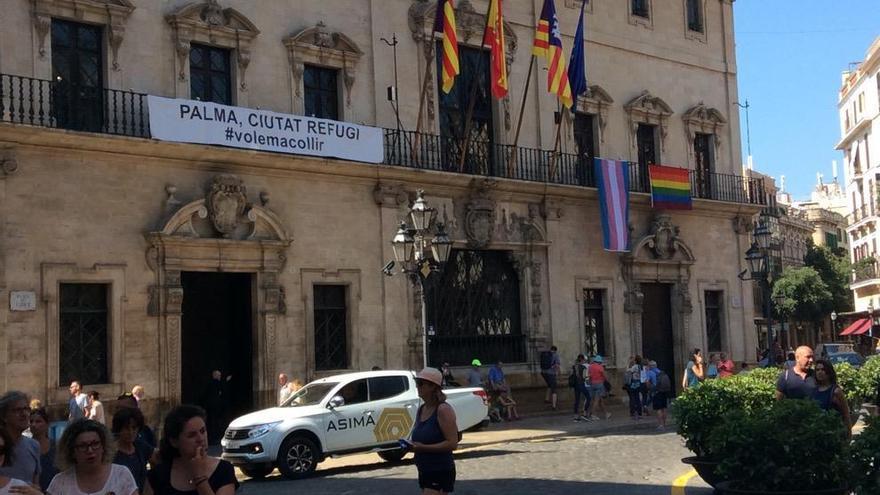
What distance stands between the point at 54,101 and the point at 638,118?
54.8ft

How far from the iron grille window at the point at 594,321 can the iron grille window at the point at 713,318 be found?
4.56 m

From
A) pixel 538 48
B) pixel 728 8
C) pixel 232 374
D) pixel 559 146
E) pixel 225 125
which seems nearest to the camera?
pixel 225 125

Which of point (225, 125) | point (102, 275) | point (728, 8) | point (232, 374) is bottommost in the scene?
point (232, 374)

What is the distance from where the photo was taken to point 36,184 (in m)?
19.8

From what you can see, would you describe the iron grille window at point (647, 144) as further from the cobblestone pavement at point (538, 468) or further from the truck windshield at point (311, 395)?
the truck windshield at point (311, 395)

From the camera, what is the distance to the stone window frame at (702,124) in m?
32.7

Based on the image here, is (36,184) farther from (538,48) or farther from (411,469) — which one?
(538,48)

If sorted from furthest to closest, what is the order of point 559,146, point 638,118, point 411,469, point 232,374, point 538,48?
point 638,118 < point 559,146 < point 538,48 < point 232,374 < point 411,469

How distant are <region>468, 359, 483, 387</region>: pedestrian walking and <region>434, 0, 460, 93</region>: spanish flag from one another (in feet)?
20.2

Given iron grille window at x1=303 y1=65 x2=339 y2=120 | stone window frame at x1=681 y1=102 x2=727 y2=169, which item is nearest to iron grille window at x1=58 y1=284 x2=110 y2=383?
iron grille window at x1=303 y1=65 x2=339 y2=120

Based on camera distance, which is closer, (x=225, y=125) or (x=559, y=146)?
(x=225, y=125)

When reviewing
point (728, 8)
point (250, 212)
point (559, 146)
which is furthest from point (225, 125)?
point (728, 8)

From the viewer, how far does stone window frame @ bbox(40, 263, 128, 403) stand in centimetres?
1962

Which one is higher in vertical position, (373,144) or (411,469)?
(373,144)
